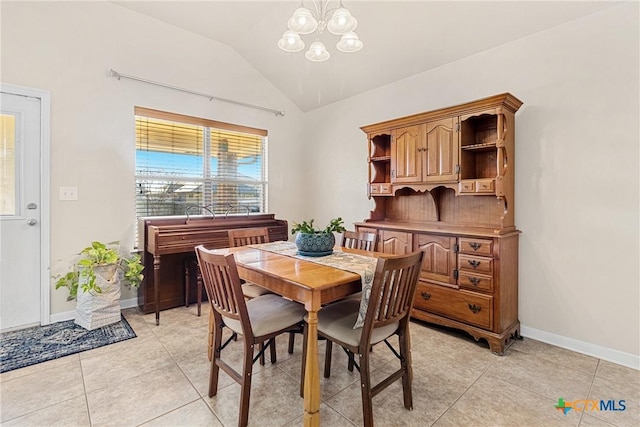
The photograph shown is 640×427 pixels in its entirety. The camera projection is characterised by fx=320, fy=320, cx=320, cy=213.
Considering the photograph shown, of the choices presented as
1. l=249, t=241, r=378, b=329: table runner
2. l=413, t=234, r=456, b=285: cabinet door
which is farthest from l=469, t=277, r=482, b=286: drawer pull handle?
l=249, t=241, r=378, b=329: table runner

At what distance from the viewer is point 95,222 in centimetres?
311

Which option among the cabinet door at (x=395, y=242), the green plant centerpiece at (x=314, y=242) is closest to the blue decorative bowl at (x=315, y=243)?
the green plant centerpiece at (x=314, y=242)

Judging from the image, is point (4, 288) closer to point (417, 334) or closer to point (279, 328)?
point (279, 328)

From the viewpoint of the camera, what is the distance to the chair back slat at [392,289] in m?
1.49

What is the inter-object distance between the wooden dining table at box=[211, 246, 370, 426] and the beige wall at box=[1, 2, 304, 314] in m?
2.04

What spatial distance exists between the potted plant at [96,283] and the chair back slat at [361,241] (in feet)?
6.41

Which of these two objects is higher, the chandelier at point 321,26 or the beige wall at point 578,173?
the chandelier at point 321,26

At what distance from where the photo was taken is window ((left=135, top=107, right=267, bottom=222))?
3.46 meters

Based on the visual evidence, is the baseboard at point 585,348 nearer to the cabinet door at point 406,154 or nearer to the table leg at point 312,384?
the cabinet door at point 406,154

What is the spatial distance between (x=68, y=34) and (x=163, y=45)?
2.67ft

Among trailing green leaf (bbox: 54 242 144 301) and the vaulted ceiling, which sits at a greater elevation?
the vaulted ceiling

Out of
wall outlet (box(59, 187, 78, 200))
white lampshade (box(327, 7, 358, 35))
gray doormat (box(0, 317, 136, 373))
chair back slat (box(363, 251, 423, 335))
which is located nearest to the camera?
chair back slat (box(363, 251, 423, 335))

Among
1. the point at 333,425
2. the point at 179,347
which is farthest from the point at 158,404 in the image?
the point at 333,425

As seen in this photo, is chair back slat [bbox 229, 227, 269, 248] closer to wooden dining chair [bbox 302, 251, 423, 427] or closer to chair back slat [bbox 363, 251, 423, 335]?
wooden dining chair [bbox 302, 251, 423, 427]
